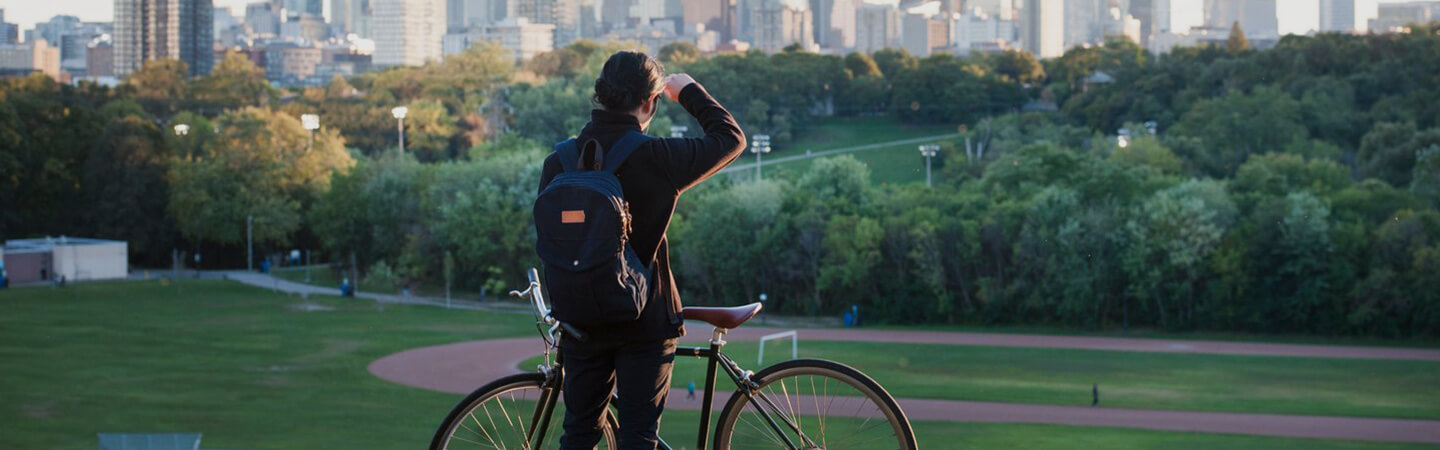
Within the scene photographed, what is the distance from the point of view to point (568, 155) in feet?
13.3

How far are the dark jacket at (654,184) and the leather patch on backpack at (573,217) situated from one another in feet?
0.75

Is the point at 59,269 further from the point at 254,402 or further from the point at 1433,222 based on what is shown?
the point at 1433,222

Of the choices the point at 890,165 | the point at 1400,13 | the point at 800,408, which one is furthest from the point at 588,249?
the point at 1400,13

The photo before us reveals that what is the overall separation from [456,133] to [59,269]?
90.9 ft

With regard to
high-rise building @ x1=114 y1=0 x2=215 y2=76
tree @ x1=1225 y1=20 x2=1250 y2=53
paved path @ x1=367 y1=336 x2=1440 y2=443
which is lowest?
paved path @ x1=367 y1=336 x2=1440 y2=443

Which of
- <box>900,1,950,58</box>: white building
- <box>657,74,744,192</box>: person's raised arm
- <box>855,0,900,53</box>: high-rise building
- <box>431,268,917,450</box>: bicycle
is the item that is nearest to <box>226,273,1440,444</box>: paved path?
<box>431,268,917,450</box>: bicycle

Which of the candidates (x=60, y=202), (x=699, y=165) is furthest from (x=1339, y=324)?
(x=60, y=202)

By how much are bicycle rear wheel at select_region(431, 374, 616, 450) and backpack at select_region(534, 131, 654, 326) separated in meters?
0.49

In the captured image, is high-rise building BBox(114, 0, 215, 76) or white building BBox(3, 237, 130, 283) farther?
high-rise building BBox(114, 0, 215, 76)

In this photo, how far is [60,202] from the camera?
56.2m

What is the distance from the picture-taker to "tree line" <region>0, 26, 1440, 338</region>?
38000 millimetres

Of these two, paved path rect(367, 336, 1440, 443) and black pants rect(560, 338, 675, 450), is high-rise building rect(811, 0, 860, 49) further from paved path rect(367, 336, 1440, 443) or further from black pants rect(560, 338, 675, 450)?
black pants rect(560, 338, 675, 450)

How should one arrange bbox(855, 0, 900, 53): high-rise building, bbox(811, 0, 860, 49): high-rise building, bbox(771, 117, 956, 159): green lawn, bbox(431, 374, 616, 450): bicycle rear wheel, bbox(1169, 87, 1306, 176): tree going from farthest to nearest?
1. bbox(855, 0, 900, 53): high-rise building
2. bbox(811, 0, 860, 49): high-rise building
3. bbox(771, 117, 956, 159): green lawn
4. bbox(1169, 87, 1306, 176): tree
5. bbox(431, 374, 616, 450): bicycle rear wheel

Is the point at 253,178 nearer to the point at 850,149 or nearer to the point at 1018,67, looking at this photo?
the point at 850,149
